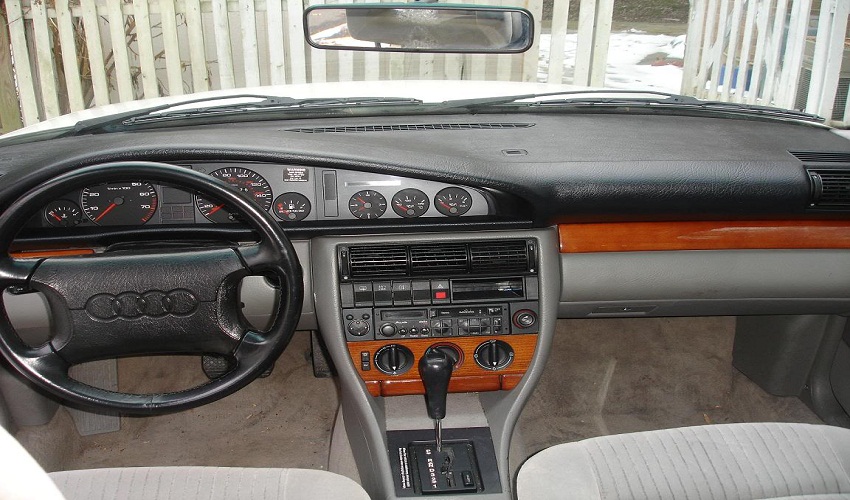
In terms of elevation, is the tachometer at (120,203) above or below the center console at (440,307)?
above

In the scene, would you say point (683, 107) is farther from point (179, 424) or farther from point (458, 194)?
point (179, 424)

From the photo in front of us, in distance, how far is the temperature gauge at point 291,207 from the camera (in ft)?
6.70

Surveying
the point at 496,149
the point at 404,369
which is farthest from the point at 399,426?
the point at 496,149

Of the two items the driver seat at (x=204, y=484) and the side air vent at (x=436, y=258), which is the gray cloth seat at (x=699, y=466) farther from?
the side air vent at (x=436, y=258)

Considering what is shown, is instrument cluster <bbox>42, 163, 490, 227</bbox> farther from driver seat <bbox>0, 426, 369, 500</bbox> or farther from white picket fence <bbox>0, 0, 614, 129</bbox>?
white picket fence <bbox>0, 0, 614, 129</bbox>

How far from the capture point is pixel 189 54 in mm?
5938

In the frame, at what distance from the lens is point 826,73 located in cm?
487

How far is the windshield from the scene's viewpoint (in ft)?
17.7

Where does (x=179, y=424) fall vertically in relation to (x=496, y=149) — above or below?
below

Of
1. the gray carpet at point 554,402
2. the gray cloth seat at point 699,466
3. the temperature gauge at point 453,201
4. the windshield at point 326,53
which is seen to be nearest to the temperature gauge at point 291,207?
the temperature gauge at point 453,201

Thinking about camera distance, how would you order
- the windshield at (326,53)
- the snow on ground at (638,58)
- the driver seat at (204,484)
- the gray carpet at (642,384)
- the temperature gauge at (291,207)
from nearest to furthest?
the driver seat at (204,484) < the temperature gauge at (291,207) < the gray carpet at (642,384) < the windshield at (326,53) < the snow on ground at (638,58)

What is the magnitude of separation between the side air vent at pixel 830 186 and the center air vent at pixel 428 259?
2.66ft

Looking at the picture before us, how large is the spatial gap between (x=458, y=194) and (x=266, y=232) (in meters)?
0.61

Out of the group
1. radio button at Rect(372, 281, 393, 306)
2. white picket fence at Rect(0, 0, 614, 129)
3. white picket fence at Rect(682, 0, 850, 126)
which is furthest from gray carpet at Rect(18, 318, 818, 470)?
white picket fence at Rect(0, 0, 614, 129)
